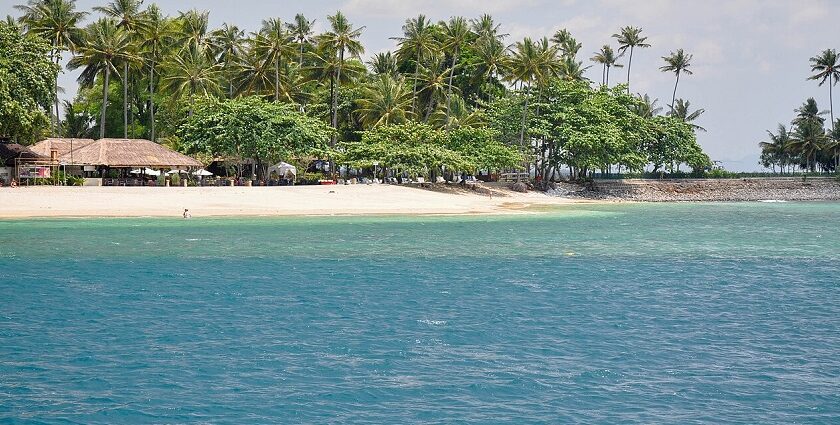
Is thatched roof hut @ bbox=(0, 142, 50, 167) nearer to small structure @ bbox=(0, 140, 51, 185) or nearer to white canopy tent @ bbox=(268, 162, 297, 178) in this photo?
small structure @ bbox=(0, 140, 51, 185)

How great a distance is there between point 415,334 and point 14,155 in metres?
55.6

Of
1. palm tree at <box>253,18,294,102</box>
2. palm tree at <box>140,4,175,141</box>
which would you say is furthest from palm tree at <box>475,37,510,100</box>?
palm tree at <box>140,4,175,141</box>

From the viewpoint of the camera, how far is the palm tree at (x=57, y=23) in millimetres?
86000

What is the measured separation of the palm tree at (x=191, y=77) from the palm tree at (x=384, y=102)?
14.7 m

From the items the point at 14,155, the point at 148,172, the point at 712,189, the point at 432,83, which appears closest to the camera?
the point at 14,155

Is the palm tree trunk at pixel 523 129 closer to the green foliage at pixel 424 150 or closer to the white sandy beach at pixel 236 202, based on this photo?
the green foliage at pixel 424 150

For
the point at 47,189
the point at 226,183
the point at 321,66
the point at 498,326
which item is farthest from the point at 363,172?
the point at 498,326

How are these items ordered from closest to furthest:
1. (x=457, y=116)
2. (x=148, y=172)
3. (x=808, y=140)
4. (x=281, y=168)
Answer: (x=148, y=172) < (x=281, y=168) < (x=457, y=116) < (x=808, y=140)

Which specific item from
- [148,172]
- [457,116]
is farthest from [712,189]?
[148,172]

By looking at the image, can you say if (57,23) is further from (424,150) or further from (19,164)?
(424,150)

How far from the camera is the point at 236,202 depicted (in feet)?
210

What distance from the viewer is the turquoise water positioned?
1489 cm

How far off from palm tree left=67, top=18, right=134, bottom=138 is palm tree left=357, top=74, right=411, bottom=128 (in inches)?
900

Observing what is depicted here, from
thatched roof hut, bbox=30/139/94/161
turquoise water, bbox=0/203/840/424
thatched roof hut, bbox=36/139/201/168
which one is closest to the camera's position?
turquoise water, bbox=0/203/840/424
